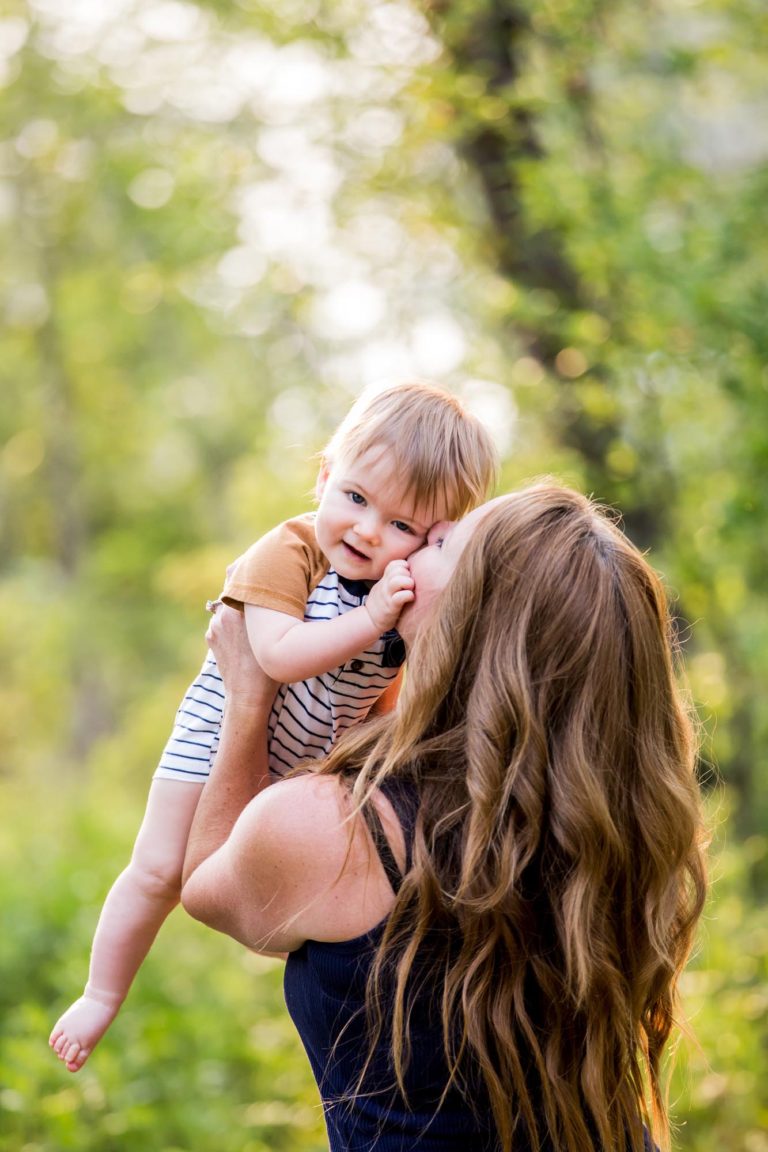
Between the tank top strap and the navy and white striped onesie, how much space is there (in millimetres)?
399

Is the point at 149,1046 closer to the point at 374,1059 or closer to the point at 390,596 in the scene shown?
the point at 374,1059

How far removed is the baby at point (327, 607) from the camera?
2.08 metres

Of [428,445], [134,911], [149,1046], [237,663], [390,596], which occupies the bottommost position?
[149,1046]

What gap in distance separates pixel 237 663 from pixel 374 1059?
0.70 meters

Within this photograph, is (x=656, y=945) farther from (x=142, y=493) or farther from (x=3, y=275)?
(x=142, y=493)

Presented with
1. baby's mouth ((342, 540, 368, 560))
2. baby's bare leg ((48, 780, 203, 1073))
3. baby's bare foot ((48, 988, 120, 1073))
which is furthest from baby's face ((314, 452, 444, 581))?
baby's bare foot ((48, 988, 120, 1073))

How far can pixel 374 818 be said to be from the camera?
5.82 feet

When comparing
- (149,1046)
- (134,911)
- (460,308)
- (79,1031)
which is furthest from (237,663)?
(460,308)

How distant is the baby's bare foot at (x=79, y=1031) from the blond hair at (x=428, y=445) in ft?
3.90

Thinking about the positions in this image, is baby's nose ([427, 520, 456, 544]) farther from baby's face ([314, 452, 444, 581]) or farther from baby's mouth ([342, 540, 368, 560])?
baby's mouth ([342, 540, 368, 560])

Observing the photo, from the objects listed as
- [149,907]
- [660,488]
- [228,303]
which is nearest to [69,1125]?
[149,907]

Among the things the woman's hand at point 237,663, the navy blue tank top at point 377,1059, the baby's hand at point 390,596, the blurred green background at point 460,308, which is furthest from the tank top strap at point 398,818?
the blurred green background at point 460,308

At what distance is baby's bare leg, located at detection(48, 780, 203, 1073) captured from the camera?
2355 mm

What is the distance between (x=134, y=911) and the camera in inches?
95.3
